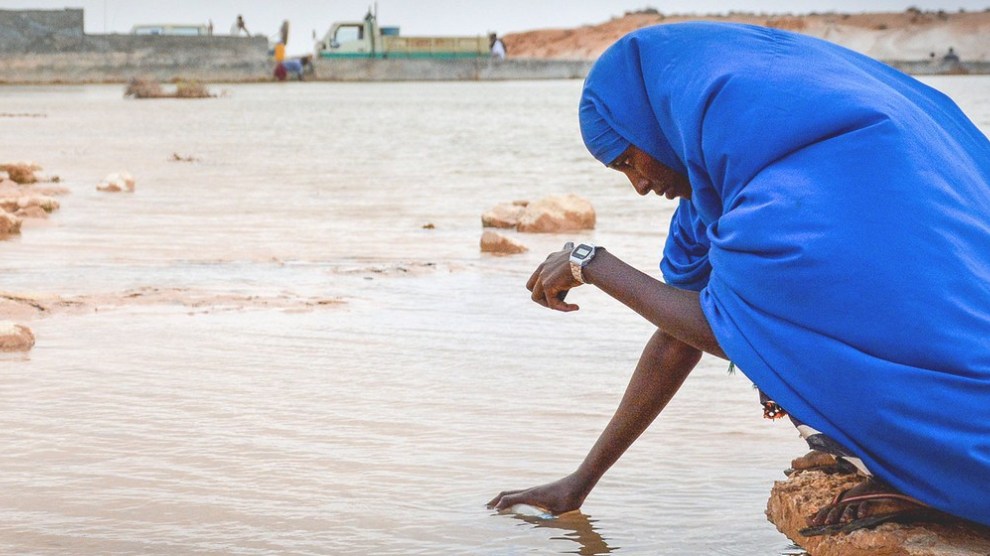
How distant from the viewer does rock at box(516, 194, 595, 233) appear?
7.48m

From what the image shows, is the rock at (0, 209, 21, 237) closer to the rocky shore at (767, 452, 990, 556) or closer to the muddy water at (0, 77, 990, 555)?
the muddy water at (0, 77, 990, 555)

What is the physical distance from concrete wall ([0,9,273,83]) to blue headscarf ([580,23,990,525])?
5162cm

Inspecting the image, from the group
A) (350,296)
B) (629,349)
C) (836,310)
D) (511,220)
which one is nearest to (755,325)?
(836,310)

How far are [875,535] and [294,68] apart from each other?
57.6 meters

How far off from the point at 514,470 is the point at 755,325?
1.10 metres

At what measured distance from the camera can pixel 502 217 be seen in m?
7.76

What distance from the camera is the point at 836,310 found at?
6.54 feet

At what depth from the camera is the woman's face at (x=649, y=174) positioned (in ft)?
7.62

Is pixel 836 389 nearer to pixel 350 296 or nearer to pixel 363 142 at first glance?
pixel 350 296

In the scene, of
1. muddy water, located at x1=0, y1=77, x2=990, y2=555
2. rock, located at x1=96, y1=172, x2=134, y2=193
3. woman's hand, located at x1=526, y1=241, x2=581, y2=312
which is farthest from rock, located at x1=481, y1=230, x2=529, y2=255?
woman's hand, located at x1=526, y1=241, x2=581, y2=312

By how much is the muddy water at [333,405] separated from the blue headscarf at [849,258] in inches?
25.4

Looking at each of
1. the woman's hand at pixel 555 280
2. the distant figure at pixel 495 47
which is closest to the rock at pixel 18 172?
the woman's hand at pixel 555 280

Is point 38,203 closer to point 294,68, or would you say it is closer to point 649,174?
point 649,174

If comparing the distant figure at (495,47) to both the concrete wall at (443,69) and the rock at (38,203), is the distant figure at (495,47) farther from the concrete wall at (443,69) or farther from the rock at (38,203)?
the rock at (38,203)
